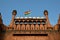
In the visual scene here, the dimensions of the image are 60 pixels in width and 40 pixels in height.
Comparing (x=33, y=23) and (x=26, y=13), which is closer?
(x=33, y=23)

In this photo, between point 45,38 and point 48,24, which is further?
point 48,24

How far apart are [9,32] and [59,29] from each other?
8.61m

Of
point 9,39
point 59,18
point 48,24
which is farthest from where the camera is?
point 48,24

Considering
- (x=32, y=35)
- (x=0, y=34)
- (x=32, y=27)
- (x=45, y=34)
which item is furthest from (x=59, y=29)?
(x=0, y=34)

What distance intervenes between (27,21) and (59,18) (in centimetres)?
764

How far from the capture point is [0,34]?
81.5ft

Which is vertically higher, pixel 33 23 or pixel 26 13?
pixel 26 13

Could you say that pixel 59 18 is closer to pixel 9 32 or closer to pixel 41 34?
pixel 41 34

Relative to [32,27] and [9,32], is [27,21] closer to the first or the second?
[32,27]

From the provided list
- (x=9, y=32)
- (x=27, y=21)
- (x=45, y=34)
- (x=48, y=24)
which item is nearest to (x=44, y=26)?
(x=48, y=24)

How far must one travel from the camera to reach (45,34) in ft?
82.9

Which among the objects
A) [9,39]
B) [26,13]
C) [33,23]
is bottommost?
[9,39]

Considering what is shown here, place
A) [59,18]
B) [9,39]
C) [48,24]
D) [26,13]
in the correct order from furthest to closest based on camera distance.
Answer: [26,13]
[48,24]
[59,18]
[9,39]

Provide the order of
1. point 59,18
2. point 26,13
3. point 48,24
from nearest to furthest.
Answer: point 59,18 → point 48,24 → point 26,13
